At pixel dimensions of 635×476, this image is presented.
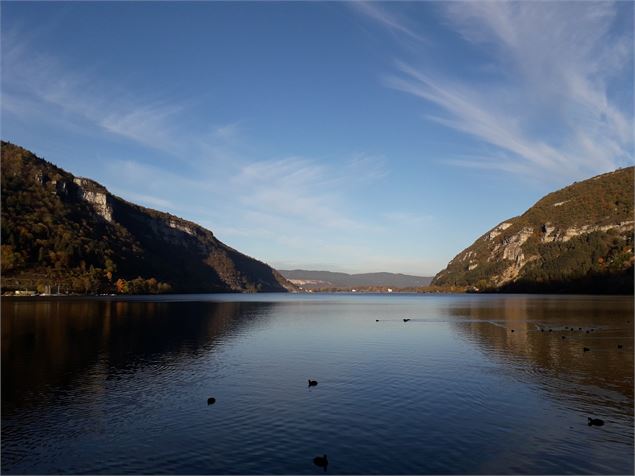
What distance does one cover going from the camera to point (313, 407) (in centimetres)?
4025

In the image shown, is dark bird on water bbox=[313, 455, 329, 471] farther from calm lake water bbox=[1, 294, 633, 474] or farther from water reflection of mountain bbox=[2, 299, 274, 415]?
water reflection of mountain bbox=[2, 299, 274, 415]

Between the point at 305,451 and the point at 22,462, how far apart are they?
54.9ft

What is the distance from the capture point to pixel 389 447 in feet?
101

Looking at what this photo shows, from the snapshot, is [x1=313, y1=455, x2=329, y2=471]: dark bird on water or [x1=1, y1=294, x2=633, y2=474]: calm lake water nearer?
[x1=313, y1=455, x2=329, y2=471]: dark bird on water

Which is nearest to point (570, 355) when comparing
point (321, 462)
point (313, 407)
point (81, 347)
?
point (313, 407)

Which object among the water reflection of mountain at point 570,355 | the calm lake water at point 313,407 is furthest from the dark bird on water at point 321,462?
the water reflection of mountain at point 570,355

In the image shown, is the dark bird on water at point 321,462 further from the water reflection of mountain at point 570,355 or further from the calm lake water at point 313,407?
the water reflection of mountain at point 570,355

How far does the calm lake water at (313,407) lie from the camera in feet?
93.7

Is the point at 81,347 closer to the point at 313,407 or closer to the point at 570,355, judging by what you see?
the point at 313,407

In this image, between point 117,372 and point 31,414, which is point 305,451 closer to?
point 31,414

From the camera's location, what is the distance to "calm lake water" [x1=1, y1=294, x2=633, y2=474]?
28.6m

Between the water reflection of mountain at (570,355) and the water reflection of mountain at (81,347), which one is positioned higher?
the water reflection of mountain at (81,347)

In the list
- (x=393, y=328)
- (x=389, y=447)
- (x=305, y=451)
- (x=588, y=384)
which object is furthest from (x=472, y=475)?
(x=393, y=328)

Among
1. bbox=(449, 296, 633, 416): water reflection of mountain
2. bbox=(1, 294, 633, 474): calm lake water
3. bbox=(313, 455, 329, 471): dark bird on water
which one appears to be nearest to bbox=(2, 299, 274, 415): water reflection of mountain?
bbox=(1, 294, 633, 474): calm lake water
